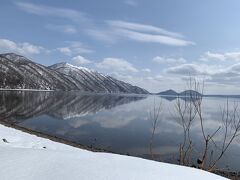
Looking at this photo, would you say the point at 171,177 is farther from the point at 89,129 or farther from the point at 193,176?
the point at 89,129

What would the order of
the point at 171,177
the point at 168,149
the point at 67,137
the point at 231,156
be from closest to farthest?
the point at 171,177 → the point at 231,156 → the point at 168,149 → the point at 67,137

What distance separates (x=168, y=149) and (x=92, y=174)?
27660 mm

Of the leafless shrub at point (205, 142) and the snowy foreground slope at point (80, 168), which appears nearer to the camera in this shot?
the snowy foreground slope at point (80, 168)

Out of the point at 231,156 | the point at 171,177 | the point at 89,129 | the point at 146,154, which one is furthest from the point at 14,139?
the point at 89,129

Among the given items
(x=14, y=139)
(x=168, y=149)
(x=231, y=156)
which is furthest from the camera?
(x=168, y=149)

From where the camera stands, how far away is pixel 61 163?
18.2ft

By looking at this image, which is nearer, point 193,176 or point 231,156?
point 193,176

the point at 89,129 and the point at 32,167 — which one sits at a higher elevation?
the point at 32,167

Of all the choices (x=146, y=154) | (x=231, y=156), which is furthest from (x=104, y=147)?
(x=231, y=156)

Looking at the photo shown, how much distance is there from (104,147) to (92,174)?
27.6 metres

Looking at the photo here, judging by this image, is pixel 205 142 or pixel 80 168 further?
pixel 205 142

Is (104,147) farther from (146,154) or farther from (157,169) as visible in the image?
(157,169)

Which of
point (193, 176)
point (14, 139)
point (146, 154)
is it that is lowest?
point (146, 154)

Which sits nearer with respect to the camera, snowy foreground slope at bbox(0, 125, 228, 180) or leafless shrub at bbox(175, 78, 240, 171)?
snowy foreground slope at bbox(0, 125, 228, 180)
